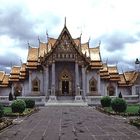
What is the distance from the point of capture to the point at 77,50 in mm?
47281

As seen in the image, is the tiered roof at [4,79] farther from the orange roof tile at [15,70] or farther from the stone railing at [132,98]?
the stone railing at [132,98]

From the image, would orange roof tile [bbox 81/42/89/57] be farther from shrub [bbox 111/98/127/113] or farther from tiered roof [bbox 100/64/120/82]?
shrub [bbox 111/98/127/113]

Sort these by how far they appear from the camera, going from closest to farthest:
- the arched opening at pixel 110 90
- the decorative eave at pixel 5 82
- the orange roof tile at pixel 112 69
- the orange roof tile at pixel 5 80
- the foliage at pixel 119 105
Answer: the foliage at pixel 119 105 → the arched opening at pixel 110 90 → the decorative eave at pixel 5 82 → the orange roof tile at pixel 5 80 → the orange roof tile at pixel 112 69

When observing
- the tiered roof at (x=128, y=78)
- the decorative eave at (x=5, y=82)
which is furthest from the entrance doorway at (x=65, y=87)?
the tiered roof at (x=128, y=78)

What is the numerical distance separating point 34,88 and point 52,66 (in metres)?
5.45

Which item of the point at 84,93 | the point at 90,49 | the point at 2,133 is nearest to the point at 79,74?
the point at 84,93

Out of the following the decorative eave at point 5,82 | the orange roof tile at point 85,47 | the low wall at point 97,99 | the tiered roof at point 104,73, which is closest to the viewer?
the low wall at point 97,99

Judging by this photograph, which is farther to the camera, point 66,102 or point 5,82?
point 5,82

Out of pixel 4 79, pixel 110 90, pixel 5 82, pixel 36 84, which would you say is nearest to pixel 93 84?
pixel 110 90

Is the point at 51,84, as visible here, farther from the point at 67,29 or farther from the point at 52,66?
the point at 67,29

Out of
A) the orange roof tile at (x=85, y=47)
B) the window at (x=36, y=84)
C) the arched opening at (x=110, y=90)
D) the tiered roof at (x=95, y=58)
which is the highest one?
the orange roof tile at (x=85, y=47)

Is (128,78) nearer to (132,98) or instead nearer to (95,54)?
(95,54)

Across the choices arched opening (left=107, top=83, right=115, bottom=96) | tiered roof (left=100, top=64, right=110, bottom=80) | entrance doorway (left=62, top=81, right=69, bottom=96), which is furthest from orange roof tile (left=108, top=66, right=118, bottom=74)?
entrance doorway (left=62, top=81, right=69, bottom=96)

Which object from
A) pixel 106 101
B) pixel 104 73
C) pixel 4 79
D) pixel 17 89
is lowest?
pixel 106 101
